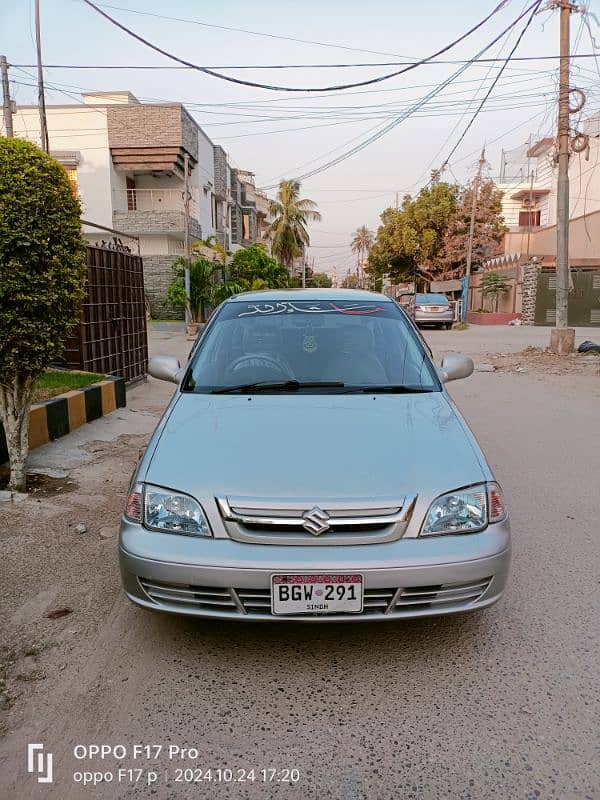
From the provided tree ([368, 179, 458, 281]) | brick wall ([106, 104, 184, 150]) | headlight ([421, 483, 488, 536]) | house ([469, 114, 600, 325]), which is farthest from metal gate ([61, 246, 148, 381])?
tree ([368, 179, 458, 281])

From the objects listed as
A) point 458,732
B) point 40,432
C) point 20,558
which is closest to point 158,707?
point 458,732

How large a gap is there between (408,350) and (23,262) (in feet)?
8.49

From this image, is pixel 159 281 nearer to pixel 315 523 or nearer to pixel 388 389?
pixel 388 389

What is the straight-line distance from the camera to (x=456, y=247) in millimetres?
41000

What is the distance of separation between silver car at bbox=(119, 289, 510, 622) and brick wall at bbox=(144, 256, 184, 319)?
87.5 ft

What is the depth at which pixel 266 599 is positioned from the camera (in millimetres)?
2375

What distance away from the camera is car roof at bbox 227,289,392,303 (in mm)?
4242

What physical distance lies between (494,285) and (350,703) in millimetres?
32474

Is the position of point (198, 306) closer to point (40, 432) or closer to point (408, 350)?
point (40, 432)

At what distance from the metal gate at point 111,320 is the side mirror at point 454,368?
199 inches

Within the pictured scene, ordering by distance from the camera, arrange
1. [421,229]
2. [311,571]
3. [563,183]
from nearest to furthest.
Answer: [311,571] → [563,183] → [421,229]

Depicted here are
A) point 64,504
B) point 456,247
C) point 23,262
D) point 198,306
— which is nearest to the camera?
point 23,262
